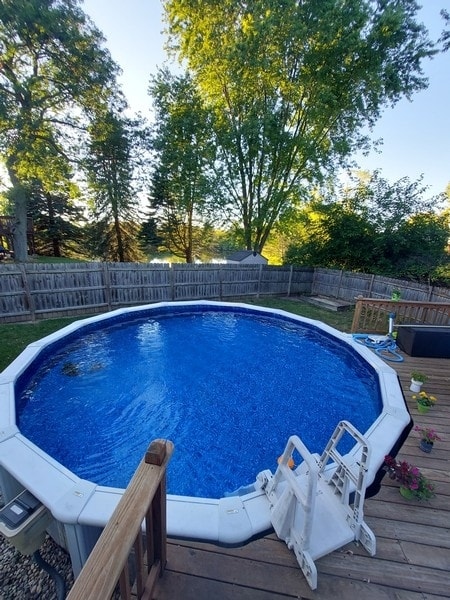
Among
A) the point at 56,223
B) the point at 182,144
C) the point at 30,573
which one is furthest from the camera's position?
the point at 56,223

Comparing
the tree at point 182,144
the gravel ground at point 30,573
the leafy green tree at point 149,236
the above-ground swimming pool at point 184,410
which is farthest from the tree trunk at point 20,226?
the gravel ground at point 30,573

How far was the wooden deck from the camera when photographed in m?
1.64

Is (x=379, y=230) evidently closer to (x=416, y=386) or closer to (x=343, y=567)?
(x=416, y=386)

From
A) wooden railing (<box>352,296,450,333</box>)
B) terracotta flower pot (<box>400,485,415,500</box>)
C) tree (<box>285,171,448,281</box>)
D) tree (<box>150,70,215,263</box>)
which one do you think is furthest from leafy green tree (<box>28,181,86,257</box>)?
terracotta flower pot (<box>400,485,415,500</box>)

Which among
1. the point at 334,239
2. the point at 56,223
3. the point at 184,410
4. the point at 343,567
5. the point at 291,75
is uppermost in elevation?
the point at 291,75

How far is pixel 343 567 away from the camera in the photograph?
69.4 inches

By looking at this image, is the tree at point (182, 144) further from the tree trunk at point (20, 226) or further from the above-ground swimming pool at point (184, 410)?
the above-ground swimming pool at point (184, 410)

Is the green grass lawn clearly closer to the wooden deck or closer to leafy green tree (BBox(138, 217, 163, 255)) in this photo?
the wooden deck

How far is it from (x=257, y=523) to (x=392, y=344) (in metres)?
5.09

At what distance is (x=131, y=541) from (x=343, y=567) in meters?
1.65

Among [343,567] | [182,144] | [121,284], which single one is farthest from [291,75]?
[343,567]

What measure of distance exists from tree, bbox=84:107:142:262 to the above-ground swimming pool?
10797 mm

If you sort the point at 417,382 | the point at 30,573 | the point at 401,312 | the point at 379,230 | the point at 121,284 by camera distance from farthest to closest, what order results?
the point at 379,230
the point at 121,284
the point at 401,312
the point at 417,382
the point at 30,573

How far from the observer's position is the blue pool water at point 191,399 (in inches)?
143
